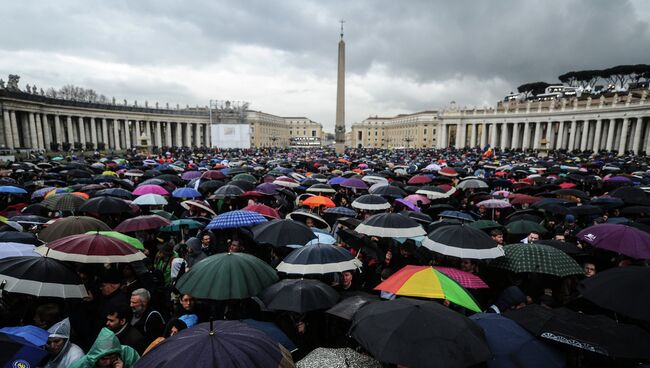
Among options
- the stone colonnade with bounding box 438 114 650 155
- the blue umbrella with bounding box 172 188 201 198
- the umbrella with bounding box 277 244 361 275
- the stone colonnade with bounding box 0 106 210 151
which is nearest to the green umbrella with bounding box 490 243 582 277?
the umbrella with bounding box 277 244 361 275

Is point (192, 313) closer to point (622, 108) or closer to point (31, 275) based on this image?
point (31, 275)

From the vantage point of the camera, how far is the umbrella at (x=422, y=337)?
261 centimetres

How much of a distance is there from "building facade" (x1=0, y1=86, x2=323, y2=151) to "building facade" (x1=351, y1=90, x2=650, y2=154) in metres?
51.8

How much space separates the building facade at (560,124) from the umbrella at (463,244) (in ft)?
170

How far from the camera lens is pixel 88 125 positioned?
2618 inches

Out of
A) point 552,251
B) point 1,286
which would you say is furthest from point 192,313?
point 552,251

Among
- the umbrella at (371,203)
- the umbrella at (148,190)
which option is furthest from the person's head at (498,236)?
the umbrella at (148,190)

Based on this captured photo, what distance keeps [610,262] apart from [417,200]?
5.43 meters

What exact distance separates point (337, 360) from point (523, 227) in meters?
6.21

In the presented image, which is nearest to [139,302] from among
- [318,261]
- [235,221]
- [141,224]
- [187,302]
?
[187,302]

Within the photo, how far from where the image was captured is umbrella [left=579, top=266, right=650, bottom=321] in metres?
3.53

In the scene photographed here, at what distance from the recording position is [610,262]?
6.21m

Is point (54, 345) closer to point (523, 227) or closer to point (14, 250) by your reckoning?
point (14, 250)

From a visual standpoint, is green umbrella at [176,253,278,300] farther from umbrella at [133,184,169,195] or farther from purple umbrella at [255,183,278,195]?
umbrella at [133,184,169,195]
